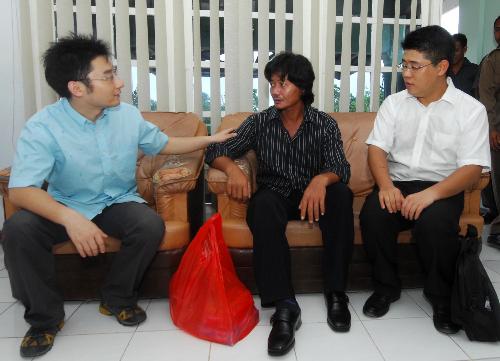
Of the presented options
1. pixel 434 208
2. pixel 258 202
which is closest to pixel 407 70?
pixel 434 208

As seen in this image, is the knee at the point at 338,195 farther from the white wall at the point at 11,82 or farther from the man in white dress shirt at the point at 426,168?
the white wall at the point at 11,82

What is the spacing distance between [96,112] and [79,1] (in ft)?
4.96

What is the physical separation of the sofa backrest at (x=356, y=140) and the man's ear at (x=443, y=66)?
630mm

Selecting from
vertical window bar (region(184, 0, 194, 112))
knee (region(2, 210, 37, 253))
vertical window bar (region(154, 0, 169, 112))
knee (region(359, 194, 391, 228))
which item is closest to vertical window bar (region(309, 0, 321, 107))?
vertical window bar (region(184, 0, 194, 112))

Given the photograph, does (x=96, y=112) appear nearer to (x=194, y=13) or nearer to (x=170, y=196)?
(x=170, y=196)

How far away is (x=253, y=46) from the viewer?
312cm

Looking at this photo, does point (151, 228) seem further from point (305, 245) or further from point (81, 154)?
point (305, 245)

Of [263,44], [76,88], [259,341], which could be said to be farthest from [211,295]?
[263,44]

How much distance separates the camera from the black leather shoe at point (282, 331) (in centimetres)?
145

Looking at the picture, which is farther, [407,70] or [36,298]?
[407,70]

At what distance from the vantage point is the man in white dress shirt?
164 centimetres

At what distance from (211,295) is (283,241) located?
0.36 m

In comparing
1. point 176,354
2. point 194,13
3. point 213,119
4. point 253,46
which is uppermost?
point 194,13

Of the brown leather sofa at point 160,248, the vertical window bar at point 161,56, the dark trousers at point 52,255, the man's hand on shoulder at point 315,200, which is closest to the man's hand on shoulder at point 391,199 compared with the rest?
the man's hand on shoulder at point 315,200
